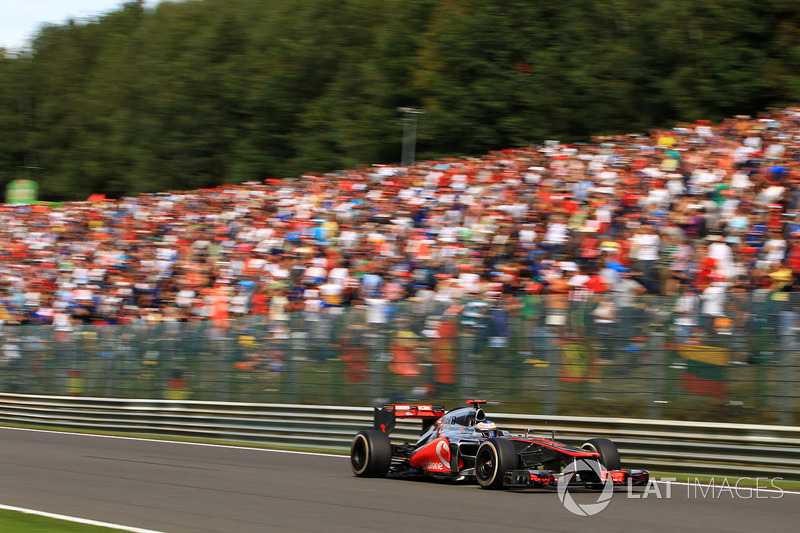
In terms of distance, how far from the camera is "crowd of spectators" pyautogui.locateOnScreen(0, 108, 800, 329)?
13.7 m

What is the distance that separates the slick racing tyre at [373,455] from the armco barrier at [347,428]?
6.07ft

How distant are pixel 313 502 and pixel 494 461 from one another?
1.64 meters

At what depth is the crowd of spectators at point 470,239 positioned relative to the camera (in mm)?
13680

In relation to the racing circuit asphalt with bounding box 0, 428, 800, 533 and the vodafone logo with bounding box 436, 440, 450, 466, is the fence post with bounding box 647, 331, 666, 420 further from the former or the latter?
the vodafone logo with bounding box 436, 440, 450, 466

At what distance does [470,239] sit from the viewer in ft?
54.1

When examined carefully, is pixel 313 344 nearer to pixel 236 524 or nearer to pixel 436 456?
pixel 436 456

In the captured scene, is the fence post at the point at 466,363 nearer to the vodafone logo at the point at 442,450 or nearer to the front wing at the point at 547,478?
the vodafone logo at the point at 442,450

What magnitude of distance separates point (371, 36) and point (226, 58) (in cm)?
847

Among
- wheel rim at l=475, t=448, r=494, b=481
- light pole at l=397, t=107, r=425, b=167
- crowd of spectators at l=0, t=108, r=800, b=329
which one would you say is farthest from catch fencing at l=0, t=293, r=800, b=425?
light pole at l=397, t=107, r=425, b=167

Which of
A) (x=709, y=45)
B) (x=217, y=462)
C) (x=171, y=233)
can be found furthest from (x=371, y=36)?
(x=217, y=462)

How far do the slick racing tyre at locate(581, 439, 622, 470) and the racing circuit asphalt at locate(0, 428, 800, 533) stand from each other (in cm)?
24

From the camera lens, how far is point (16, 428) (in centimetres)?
1928

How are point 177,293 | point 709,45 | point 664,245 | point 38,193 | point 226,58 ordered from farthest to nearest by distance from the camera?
point 38,193
point 226,58
point 709,45
point 177,293
point 664,245

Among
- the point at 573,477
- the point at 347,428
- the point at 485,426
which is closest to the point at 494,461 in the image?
the point at 573,477
